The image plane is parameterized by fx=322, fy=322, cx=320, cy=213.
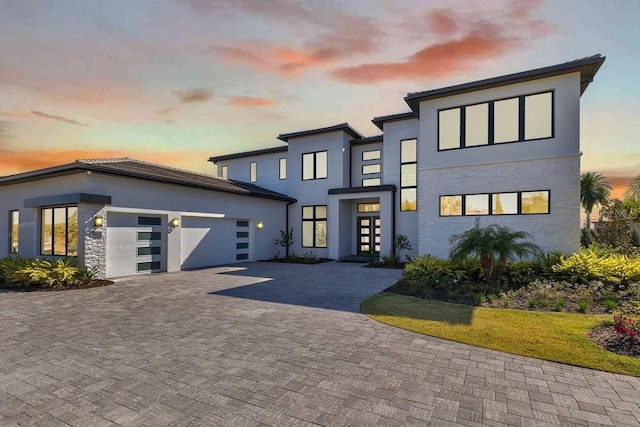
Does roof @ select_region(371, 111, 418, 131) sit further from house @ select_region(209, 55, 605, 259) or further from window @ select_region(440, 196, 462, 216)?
window @ select_region(440, 196, 462, 216)

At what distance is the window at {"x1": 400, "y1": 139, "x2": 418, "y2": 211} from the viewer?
54.5 feet

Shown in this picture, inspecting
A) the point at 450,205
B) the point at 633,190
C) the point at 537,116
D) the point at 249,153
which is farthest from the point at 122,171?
the point at 633,190

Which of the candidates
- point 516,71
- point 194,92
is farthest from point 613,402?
point 194,92

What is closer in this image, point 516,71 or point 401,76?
point 516,71

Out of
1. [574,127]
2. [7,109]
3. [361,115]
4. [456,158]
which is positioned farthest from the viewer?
[361,115]

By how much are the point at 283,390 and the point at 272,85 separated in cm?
1246

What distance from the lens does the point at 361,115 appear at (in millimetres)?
18859

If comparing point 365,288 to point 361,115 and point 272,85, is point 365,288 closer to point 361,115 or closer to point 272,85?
point 272,85

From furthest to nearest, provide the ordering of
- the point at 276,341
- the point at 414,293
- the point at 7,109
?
the point at 7,109 → the point at 414,293 → the point at 276,341

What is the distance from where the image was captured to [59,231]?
11961mm

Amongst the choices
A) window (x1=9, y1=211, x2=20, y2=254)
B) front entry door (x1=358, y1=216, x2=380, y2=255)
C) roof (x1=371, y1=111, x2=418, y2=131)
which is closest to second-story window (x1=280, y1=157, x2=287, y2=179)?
front entry door (x1=358, y1=216, x2=380, y2=255)

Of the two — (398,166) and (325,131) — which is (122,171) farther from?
(398,166)

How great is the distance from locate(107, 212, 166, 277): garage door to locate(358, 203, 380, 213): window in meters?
10.9

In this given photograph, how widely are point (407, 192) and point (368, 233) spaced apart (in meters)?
3.77
